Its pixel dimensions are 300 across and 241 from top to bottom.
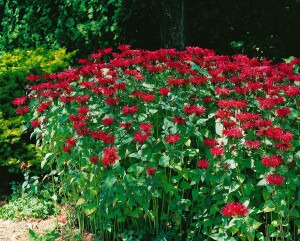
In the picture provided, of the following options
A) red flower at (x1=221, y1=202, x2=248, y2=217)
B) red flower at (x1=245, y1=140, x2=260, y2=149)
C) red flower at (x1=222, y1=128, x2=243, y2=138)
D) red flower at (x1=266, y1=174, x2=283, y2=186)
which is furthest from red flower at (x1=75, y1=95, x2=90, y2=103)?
red flower at (x1=266, y1=174, x2=283, y2=186)

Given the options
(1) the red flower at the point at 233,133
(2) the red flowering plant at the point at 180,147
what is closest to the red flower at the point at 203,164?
(2) the red flowering plant at the point at 180,147

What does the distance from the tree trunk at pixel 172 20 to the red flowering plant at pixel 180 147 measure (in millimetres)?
2569

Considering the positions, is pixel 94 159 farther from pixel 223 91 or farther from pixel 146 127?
pixel 223 91

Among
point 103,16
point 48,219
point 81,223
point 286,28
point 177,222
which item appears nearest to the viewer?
point 177,222

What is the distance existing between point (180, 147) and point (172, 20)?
316 cm

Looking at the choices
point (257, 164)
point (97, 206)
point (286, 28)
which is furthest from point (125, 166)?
point (286, 28)

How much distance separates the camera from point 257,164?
135 inches

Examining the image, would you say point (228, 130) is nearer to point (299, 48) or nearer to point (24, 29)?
point (299, 48)

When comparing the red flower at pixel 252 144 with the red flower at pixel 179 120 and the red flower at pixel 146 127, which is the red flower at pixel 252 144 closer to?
the red flower at pixel 179 120

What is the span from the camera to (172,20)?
22.1ft

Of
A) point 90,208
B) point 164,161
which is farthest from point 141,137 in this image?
point 90,208

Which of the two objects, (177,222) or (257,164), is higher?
A: (257,164)

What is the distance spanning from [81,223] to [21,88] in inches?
80.0

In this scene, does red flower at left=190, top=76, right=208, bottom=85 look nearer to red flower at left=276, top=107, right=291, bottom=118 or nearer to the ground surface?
red flower at left=276, top=107, right=291, bottom=118
